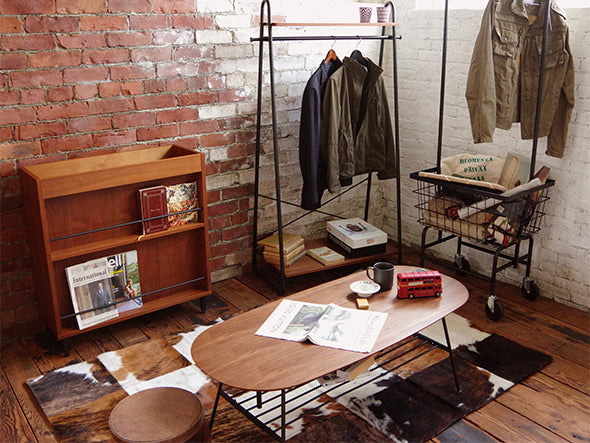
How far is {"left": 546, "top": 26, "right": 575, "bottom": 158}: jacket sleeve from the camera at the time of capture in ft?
9.53

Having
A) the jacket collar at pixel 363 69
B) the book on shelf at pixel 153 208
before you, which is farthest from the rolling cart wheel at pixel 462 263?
the book on shelf at pixel 153 208

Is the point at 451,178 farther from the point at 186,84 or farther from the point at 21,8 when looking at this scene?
the point at 21,8

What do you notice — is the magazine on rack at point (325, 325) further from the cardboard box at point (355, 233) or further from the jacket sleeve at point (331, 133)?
the cardboard box at point (355, 233)

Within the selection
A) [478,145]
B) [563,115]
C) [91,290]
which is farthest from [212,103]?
[563,115]

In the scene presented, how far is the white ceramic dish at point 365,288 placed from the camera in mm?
2303

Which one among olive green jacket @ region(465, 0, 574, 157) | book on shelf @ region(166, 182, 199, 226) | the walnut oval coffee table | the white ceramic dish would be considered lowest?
the walnut oval coffee table

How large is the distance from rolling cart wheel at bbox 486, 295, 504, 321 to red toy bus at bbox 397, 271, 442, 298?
833 millimetres

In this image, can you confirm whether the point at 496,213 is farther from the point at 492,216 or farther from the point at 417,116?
the point at 417,116

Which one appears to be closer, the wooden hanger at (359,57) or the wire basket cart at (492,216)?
the wire basket cart at (492,216)

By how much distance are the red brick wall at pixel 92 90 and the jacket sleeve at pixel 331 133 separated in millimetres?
480

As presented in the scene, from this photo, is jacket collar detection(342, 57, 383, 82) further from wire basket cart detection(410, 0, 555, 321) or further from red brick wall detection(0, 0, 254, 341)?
red brick wall detection(0, 0, 254, 341)

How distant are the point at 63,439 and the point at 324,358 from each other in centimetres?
106

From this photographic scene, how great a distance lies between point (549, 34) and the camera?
9.48 ft

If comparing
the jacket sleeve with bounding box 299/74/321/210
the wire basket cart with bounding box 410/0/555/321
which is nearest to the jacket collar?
the jacket sleeve with bounding box 299/74/321/210
